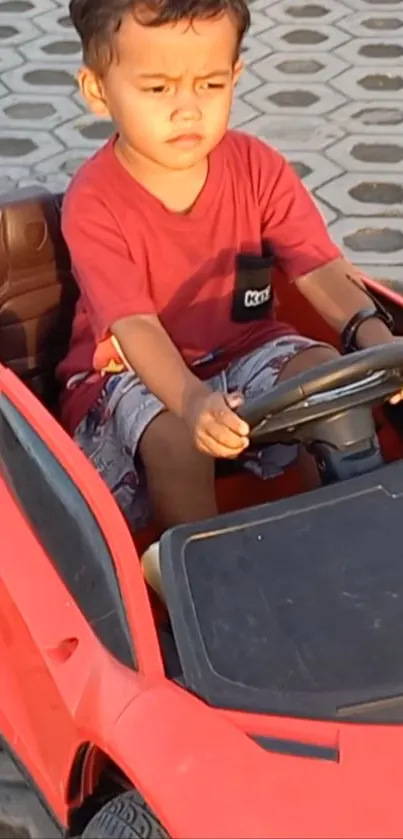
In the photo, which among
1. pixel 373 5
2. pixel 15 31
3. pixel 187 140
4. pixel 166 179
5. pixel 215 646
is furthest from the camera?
pixel 373 5

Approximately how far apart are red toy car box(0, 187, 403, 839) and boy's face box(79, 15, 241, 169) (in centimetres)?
28

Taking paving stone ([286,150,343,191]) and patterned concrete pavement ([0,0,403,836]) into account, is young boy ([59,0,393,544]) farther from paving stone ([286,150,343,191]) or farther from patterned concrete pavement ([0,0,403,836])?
paving stone ([286,150,343,191])

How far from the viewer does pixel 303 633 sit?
1.06 metres

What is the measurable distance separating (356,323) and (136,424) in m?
0.25

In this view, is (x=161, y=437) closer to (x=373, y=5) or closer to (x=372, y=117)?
(x=372, y=117)

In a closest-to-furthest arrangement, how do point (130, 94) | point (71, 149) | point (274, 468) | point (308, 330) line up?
point (130, 94) → point (274, 468) → point (308, 330) → point (71, 149)

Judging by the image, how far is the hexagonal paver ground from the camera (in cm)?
250

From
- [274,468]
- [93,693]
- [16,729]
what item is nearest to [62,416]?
[274,468]

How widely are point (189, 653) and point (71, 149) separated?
5.89 feet

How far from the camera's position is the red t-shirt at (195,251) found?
4.49 feet

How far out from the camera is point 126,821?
1.09 metres

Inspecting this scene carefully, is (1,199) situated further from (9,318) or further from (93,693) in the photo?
(93,693)

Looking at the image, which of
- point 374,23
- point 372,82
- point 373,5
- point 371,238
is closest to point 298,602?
point 371,238

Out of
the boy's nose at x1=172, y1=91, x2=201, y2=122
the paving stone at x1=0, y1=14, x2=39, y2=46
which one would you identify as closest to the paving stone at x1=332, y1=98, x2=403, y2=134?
the paving stone at x1=0, y1=14, x2=39, y2=46
